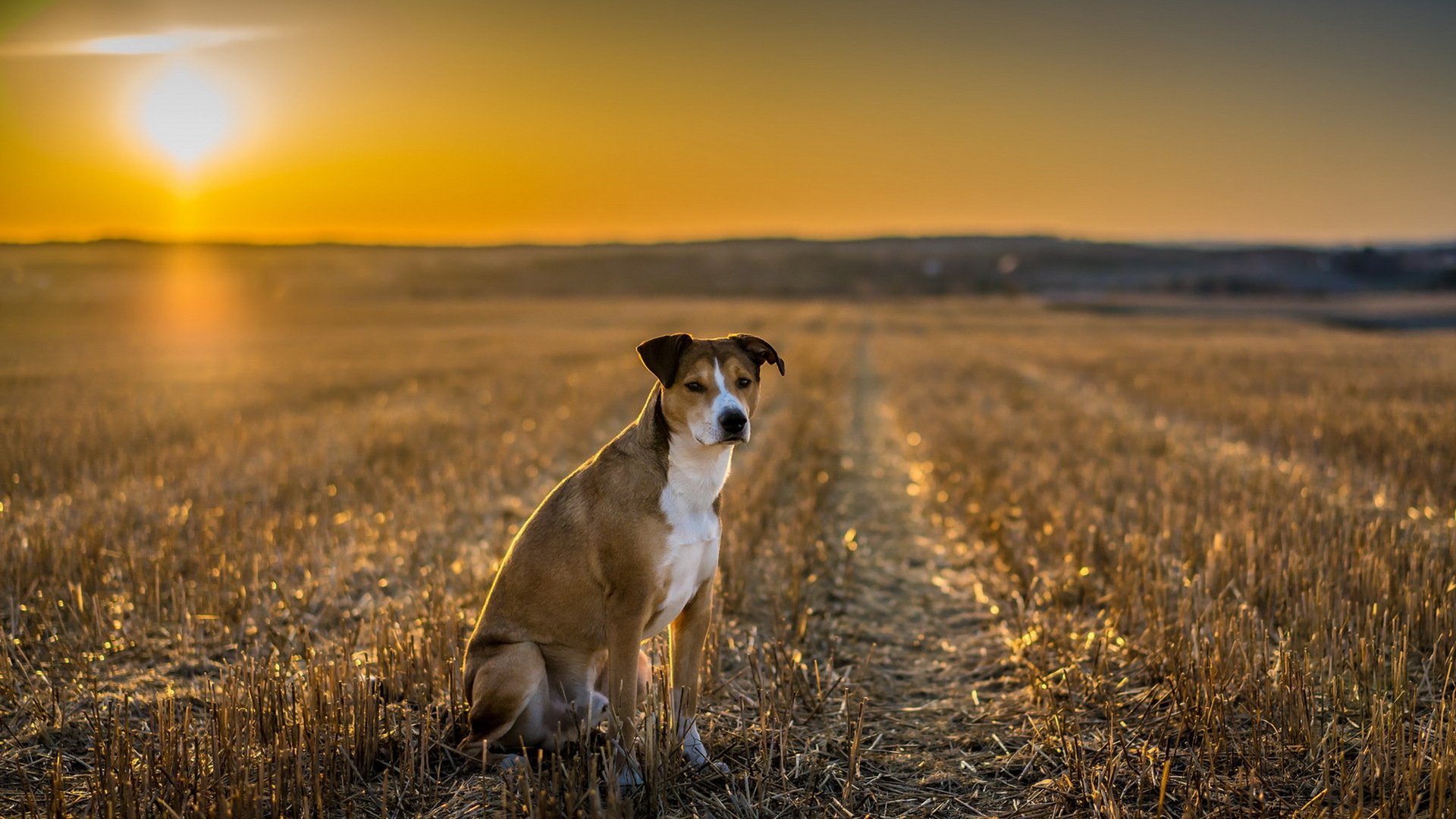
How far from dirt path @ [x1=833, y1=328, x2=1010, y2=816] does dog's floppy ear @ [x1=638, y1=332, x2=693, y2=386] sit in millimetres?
2131

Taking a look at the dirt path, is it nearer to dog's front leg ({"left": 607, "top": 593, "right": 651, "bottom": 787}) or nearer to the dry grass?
the dry grass

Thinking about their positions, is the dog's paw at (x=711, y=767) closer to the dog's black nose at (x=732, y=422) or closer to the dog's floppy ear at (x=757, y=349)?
the dog's black nose at (x=732, y=422)

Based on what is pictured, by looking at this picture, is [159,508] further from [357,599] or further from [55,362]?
[55,362]

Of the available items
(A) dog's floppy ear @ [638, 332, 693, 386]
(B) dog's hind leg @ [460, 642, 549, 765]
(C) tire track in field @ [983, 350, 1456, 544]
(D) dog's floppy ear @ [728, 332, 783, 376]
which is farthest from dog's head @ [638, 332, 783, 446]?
(C) tire track in field @ [983, 350, 1456, 544]

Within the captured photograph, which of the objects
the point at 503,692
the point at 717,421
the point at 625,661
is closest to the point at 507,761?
the point at 503,692

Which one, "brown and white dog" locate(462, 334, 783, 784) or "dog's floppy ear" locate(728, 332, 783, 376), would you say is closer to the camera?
"brown and white dog" locate(462, 334, 783, 784)

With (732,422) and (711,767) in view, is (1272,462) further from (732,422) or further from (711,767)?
(732,422)

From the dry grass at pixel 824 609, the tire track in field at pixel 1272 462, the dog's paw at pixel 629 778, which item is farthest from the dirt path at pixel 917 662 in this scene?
the tire track in field at pixel 1272 462

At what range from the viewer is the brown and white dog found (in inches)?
151

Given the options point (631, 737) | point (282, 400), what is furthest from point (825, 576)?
point (282, 400)

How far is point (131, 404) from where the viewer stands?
52.4ft

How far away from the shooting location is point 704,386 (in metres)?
3.89

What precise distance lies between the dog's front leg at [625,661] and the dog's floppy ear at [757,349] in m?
1.28

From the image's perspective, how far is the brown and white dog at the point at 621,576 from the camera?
151 inches
